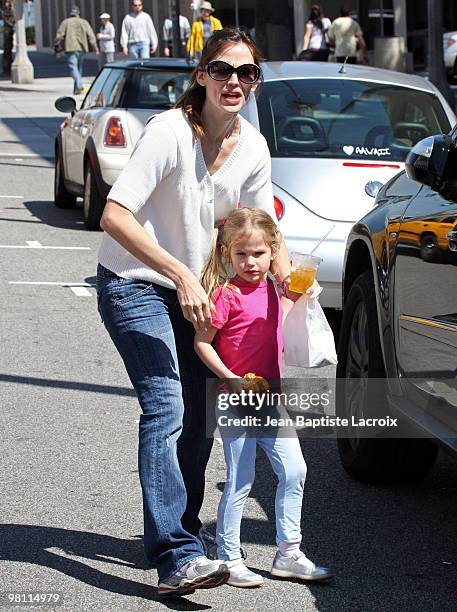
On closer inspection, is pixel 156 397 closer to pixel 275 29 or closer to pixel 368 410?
pixel 368 410

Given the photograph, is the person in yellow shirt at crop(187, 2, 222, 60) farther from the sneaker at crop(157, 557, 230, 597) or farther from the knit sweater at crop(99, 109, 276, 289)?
the sneaker at crop(157, 557, 230, 597)

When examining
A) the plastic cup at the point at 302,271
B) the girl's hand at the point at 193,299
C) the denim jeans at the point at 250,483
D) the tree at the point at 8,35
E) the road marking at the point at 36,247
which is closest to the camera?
the girl's hand at the point at 193,299

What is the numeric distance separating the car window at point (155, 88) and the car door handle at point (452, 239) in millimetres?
8895

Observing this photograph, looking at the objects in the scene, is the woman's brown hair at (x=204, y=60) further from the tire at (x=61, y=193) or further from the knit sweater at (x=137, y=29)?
the knit sweater at (x=137, y=29)

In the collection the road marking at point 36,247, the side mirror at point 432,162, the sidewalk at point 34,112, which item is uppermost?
the side mirror at point 432,162

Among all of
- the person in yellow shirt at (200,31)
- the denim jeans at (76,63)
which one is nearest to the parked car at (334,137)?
the person in yellow shirt at (200,31)

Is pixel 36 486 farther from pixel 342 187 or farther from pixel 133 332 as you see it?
pixel 342 187

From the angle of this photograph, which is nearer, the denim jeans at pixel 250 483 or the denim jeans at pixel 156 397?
the denim jeans at pixel 156 397

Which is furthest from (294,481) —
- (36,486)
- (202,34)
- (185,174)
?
(202,34)

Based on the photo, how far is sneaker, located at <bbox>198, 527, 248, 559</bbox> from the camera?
461 centimetres

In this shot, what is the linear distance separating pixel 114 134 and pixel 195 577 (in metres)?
9.14

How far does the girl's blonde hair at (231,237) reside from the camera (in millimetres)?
4266

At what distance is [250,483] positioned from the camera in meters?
4.40

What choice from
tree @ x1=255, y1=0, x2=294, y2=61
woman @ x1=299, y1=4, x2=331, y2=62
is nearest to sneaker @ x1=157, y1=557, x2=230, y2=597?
tree @ x1=255, y1=0, x2=294, y2=61
